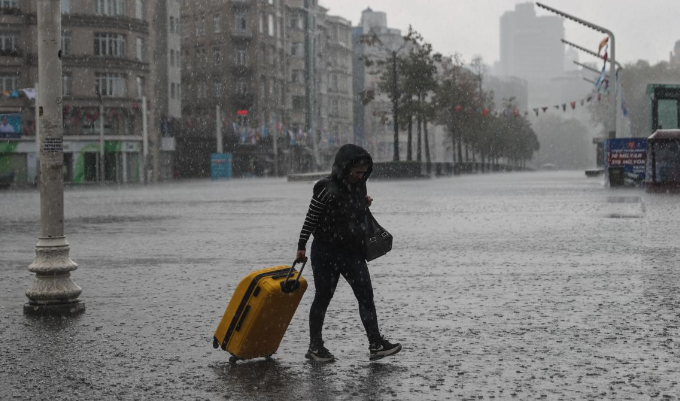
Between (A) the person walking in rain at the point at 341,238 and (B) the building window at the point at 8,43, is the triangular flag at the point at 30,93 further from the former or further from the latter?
(A) the person walking in rain at the point at 341,238

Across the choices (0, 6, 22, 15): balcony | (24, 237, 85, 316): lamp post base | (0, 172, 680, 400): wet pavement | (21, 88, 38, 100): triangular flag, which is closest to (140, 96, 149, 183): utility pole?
(21, 88, 38, 100): triangular flag

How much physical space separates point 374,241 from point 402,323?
1842 mm

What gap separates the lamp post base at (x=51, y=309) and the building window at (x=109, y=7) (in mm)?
68485

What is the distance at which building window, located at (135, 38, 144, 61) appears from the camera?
79.1 metres

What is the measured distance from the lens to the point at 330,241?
7.42 metres

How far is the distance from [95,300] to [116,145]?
223 ft

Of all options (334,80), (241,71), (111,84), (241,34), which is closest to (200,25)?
(241,34)

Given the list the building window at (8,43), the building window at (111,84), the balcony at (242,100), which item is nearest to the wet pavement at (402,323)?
the building window at (8,43)

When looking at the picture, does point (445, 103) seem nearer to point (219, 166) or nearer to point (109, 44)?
point (219, 166)

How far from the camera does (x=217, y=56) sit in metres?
99.6

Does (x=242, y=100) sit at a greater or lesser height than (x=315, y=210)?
greater

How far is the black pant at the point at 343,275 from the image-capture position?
24.5 feet

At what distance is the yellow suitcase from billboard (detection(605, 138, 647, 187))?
38.1 meters

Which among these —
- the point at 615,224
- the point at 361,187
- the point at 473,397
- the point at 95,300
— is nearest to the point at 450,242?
the point at 615,224
